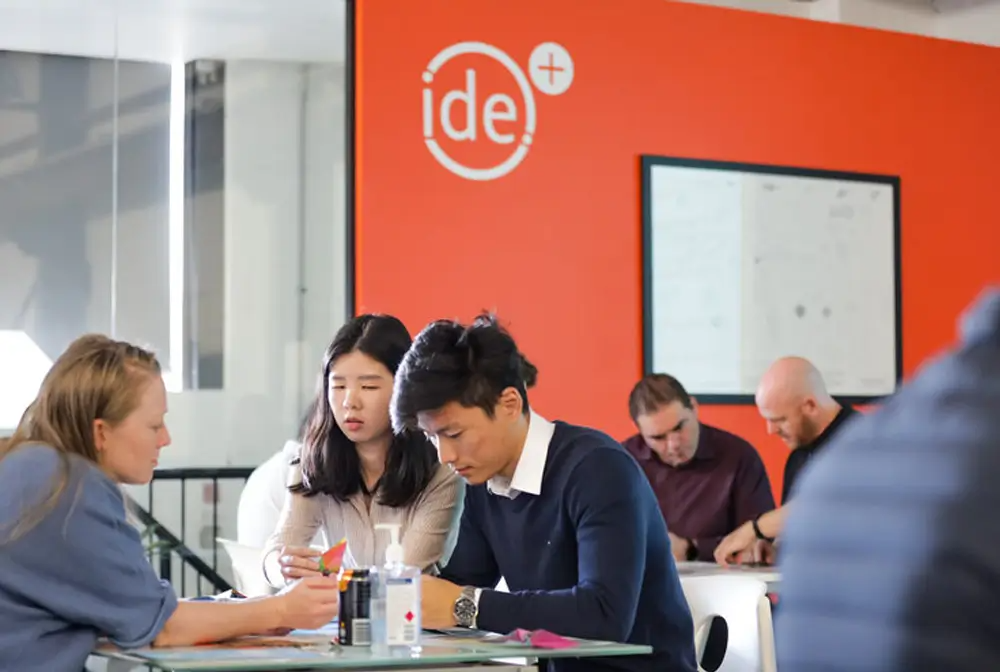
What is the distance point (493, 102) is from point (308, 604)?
11.2 feet

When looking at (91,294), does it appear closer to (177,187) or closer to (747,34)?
(177,187)

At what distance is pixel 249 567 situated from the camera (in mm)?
3590

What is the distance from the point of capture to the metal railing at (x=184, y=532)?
5.30m

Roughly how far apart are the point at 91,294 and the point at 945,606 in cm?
476

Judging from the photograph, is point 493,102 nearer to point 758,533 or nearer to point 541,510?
point 758,533

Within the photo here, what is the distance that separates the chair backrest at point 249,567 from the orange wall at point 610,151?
1.80 metres

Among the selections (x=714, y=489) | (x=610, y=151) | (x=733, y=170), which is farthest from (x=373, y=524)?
(x=733, y=170)

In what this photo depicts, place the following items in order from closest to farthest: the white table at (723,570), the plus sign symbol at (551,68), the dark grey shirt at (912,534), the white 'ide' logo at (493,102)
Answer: the dark grey shirt at (912,534)
the white table at (723,570)
the white 'ide' logo at (493,102)
the plus sign symbol at (551,68)

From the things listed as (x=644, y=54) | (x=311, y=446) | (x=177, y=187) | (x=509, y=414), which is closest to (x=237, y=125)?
(x=177, y=187)

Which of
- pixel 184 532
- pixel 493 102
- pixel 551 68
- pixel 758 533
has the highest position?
pixel 551 68

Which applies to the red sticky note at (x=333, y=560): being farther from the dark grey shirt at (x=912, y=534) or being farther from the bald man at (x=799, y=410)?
the bald man at (x=799, y=410)

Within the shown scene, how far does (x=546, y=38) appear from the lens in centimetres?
570

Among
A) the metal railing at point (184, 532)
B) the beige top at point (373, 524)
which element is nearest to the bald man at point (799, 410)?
the beige top at point (373, 524)

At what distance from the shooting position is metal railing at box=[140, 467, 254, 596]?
5.30 meters
